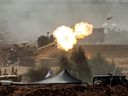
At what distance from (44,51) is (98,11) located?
249 feet

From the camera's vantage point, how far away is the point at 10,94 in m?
26.2

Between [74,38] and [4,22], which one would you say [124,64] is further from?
[4,22]

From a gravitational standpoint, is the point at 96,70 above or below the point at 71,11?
below

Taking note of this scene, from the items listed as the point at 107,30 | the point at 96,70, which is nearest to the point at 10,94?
the point at 96,70

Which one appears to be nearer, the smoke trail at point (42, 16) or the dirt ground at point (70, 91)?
the dirt ground at point (70, 91)

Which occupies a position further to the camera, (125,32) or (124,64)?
(125,32)

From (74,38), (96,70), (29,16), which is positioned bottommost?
(96,70)

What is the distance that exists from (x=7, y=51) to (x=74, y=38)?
122 ft

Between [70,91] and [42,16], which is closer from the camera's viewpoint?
[70,91]

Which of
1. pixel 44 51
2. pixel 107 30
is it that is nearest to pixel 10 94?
pixel 44 51

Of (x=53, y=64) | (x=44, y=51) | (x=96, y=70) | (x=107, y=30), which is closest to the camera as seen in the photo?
(x=96, y=70)

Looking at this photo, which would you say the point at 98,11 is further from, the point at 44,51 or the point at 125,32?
the point at 44,51

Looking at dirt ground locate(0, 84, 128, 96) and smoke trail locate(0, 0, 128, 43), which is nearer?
dirt ground locate(0, 84, 128, 96)

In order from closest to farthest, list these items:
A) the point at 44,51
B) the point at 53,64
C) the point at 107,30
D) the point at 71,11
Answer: the point at 53,64 → the point at 44,51 → the point at 71,11 → the point at 107,30
